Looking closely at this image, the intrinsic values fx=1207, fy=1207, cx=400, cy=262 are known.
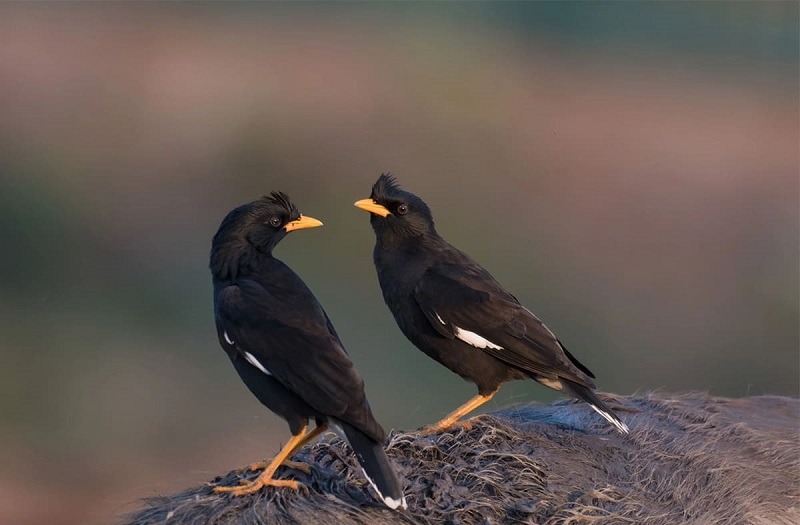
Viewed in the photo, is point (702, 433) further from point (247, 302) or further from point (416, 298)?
point (247, 302)

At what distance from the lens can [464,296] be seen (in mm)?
8250

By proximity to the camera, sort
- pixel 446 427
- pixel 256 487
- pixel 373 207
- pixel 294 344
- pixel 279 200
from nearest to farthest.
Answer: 1. pixel 256 487
2. pixel 294 344
3. pixel 446 427
4. pixel 279 200
5. pixel 373 207

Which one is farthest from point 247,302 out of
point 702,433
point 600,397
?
point 702,433

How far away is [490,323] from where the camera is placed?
8.19 m

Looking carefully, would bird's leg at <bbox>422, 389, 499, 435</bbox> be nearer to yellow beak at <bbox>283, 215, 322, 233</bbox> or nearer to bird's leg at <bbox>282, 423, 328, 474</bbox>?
bird's leg at <bbox>282, 423, 328, 474</bbox>

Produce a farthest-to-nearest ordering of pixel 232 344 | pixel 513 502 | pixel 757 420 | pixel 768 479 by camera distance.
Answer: pixel 757 420 → pixel 768 479 → pixel 232 344 → pixel 513 502

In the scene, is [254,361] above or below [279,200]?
below

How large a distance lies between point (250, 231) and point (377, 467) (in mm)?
2040

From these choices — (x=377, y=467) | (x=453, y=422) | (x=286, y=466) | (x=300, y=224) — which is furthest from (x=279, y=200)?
(x=377, y=467)

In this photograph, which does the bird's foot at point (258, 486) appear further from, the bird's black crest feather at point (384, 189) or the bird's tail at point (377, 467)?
the bird's black crest feather at point (384, 189)

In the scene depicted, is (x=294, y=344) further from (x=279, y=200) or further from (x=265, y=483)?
(x=279, y=200)

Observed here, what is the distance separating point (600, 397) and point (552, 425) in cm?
52

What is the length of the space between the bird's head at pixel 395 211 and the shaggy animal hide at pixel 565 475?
164cm

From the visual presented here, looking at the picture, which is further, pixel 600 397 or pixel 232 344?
pixel 600 397
